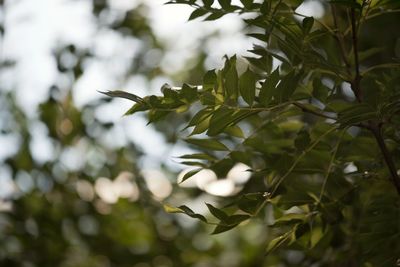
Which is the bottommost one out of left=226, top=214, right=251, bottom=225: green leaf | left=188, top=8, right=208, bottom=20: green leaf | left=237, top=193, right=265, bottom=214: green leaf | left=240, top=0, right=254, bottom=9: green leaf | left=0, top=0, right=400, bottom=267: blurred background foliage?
left=0, top=0, right=400, bottom=267: blurred background foliage

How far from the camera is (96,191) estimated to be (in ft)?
4.68

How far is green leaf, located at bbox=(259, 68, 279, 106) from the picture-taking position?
54 centimetres

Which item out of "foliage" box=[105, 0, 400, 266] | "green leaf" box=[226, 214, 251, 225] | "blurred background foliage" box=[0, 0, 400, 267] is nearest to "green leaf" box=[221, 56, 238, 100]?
"foliage" box=[105, 0, 400, 266]

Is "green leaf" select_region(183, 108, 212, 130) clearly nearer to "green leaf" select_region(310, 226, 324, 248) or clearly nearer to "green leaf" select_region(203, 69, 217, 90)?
"green leaf" select_region(203, 69, 217, 90)

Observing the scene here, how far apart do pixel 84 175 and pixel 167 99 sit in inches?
35.3

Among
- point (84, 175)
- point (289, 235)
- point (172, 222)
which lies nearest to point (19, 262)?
point (84, 175)

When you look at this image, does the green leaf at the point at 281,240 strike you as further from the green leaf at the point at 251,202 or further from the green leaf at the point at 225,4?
the green leaf at the point at 225,4

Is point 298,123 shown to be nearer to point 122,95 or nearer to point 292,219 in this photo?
point 292,219

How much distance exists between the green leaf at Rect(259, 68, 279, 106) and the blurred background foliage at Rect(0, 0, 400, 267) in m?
0.79

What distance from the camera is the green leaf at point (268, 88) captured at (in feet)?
1.77

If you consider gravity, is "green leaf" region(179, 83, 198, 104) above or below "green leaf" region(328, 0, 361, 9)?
below

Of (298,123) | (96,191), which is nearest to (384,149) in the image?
(298,123)

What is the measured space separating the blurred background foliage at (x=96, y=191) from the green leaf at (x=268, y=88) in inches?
31.1

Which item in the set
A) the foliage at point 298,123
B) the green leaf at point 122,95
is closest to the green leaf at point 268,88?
the foliage at point 298,123
